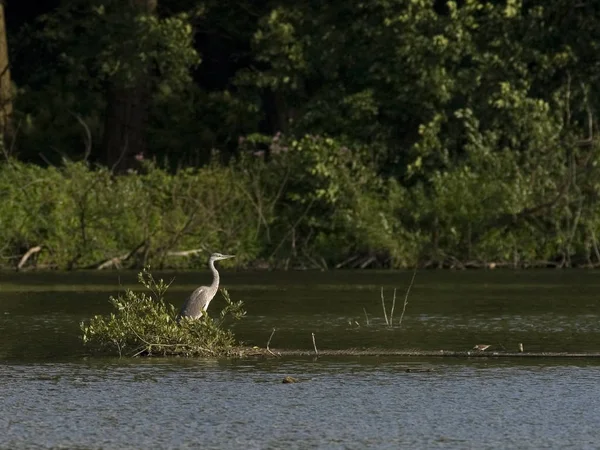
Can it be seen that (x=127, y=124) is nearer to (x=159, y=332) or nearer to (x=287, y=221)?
(x=287, y=221)

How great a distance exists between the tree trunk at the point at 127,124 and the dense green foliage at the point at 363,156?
106 millimetres

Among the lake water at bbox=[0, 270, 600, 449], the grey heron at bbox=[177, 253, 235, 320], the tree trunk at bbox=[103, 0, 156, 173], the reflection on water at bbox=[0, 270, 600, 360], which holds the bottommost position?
the reflection on water at bbox=[0, 270, 600, 360]

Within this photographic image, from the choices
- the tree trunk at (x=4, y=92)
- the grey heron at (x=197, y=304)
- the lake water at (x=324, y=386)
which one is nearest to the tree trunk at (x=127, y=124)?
the tree trunk at (x=4, y=92)

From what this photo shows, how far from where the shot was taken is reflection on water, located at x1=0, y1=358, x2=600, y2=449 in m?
11.7

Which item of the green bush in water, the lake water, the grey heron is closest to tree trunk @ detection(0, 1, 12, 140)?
the lake water

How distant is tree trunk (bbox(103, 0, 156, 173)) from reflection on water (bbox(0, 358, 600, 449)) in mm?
21686

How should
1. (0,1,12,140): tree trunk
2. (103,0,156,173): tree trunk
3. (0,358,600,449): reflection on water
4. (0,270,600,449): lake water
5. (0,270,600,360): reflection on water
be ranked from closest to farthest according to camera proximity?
(0,358,600,449): reflection on water
(0,270,600,449): lake water
(0,270,600,360): reflection on water
(103,0,156,173): tree trunk
(0,1,12,140): tree trunk

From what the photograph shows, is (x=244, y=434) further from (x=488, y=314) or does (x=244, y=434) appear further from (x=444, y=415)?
(x=488, y=314)

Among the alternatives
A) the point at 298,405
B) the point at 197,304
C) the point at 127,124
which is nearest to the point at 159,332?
the point at 197,304

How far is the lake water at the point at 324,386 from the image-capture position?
38.9 ft

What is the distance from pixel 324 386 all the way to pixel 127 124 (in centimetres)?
2392

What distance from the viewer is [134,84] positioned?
36312 mm

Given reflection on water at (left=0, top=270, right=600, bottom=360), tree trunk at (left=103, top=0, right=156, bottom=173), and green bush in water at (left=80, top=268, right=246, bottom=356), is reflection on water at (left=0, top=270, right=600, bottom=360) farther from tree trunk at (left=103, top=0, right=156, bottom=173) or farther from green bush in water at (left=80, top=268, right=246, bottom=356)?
tree trunk at (left=103, top=0, right=156, bottom=173)

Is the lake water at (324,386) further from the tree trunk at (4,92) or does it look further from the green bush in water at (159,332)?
the tree trunk at (4,92)
